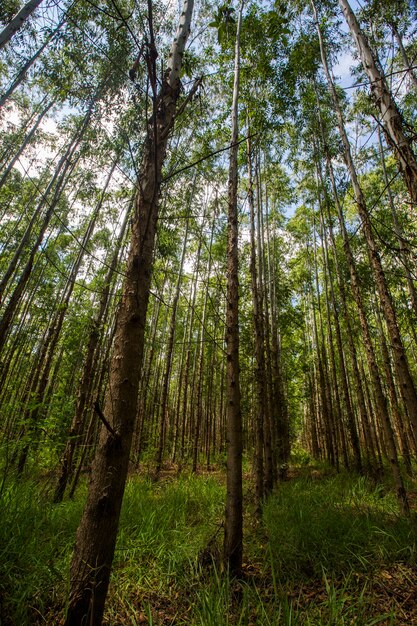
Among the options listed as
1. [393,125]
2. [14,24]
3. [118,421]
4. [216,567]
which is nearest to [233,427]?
[216,567]

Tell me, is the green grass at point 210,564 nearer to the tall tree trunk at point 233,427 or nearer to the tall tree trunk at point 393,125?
the tall tree trunk at point 233,427

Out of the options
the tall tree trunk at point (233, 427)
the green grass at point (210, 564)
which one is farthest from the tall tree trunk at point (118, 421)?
the green grass at point (210, 564)

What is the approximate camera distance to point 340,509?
4.66 metres

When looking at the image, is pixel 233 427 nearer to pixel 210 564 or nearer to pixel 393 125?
pixel 210 564

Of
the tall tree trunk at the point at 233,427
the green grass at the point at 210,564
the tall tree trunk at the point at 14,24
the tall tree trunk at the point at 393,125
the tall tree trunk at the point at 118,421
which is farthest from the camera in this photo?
the tall tree trunk at the point at 14,24

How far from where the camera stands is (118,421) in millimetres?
1714

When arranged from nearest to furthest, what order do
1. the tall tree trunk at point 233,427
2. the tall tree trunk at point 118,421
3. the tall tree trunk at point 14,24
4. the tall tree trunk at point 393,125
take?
the tall tree trunk at point 118,421 < the tall tree trunk at point 393,125 < the tall tree trunk at point 233,427 < the tall tree trunk at point 14,24

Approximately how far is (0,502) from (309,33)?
11.1 m

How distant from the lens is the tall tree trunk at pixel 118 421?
5.01 ft

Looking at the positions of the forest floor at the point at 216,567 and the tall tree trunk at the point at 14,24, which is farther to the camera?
the tall tree trunk at the point at 14,24

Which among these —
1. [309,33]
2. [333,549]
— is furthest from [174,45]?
[309,33]

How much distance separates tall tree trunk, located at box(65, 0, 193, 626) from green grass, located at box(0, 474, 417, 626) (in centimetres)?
117

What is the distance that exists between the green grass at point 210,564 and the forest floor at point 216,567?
0.01 meters

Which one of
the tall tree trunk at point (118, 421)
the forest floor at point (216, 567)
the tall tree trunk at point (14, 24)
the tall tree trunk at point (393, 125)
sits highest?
the tall tree trunk at point (14, 24)
